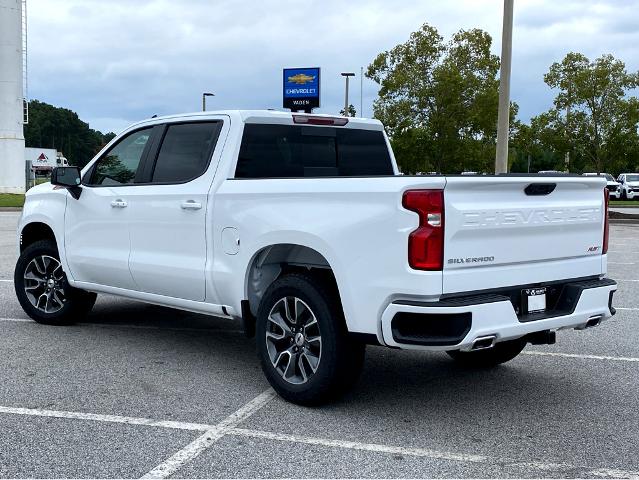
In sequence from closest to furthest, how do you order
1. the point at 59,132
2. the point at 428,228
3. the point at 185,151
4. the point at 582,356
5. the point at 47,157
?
the point at 428,228, the point at 185,151, the point at 582,356, the point at 47,157, the point at 59,132

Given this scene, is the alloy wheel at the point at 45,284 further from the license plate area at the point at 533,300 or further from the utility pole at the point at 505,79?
the utility pole at the point at 505,79

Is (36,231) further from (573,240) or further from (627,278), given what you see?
(627,278)

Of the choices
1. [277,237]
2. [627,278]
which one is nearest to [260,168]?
[277,237]

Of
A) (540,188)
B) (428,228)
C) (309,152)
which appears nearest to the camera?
(428,228)

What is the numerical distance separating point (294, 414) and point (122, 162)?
118 inches

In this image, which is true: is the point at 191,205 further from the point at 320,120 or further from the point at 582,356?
the point at 582,356

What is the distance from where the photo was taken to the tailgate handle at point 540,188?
15.1ft

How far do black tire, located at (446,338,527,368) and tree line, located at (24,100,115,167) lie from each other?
5339 inches

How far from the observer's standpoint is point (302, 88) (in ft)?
109

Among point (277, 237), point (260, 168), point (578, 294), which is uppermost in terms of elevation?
point (260, 168)

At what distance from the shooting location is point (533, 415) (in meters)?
4.77

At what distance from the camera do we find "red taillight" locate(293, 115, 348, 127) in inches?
241

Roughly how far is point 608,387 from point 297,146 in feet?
9.64

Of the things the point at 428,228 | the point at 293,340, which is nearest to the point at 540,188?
the point at 428,228
